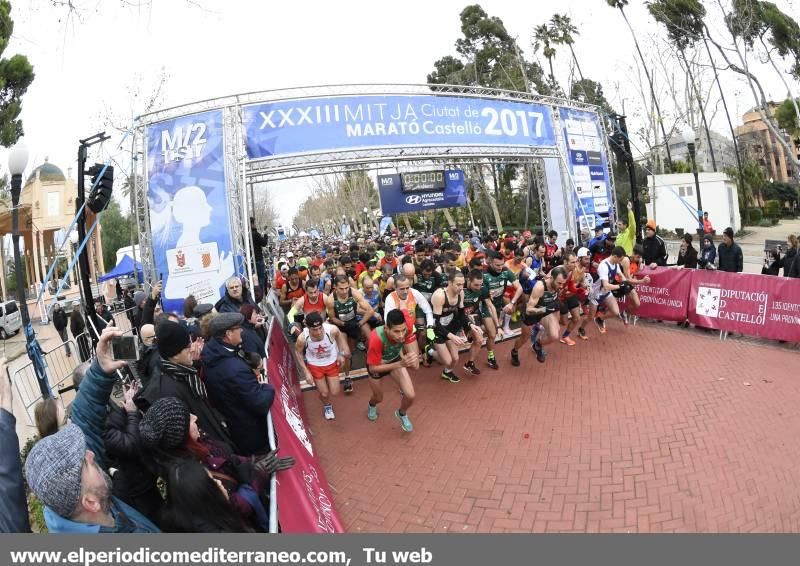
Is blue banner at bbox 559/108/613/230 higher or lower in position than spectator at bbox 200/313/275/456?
higher

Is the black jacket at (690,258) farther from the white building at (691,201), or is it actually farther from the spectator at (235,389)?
the white building at (691,201)

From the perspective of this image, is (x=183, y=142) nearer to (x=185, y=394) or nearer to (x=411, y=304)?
(x=411, y=304)

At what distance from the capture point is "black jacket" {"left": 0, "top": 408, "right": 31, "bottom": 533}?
1.99 metres

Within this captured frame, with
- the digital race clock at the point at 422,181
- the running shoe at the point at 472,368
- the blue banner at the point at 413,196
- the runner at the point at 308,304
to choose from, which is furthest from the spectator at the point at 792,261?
the digital race clock at the point at 422,181

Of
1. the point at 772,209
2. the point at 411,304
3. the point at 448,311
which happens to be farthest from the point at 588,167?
the point at 772,209

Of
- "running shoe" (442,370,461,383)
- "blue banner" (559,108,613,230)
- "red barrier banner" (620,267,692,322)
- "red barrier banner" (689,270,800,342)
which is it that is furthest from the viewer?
"blue banner" (559,108,613,230)

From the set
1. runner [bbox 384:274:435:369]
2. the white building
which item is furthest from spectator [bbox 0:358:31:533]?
the white building

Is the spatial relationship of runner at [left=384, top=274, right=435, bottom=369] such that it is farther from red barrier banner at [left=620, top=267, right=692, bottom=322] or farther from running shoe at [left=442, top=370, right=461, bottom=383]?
red barrier banner at [left=620, top=267, right=692, bottom=322]

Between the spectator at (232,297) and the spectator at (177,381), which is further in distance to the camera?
the spectator at (232,297)

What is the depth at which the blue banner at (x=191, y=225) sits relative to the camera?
917cm

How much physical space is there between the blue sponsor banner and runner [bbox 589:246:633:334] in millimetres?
5204

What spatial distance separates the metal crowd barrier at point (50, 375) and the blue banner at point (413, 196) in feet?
37.5

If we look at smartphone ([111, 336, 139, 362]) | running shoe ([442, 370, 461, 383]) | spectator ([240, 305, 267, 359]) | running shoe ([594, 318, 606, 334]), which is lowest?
running shoe ([442, 370, 461, 383])

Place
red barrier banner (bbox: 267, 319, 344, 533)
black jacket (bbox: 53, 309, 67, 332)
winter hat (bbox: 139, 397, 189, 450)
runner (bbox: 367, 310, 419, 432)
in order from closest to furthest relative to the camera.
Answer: winter hat (bbox: 139, 397, 189, 450) < red barrier banner (bbox: 267, 319, 344, 533) < runner (bbox: 367, 310, 419, 432) < black jacket (bbox: 53, 309, 67, 332)
